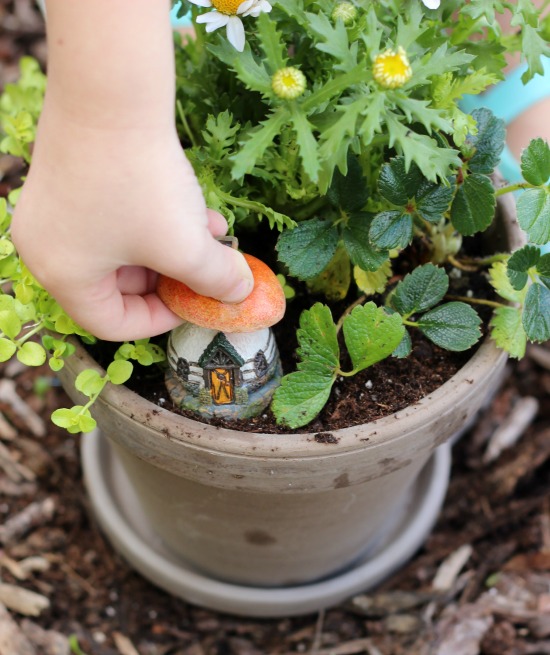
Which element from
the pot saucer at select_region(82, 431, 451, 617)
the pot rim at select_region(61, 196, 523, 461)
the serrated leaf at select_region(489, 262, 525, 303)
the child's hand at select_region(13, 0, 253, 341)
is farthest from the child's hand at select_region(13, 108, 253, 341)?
the pot saucer at select_region(82, 431, 451, 617)

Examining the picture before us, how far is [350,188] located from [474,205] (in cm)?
15

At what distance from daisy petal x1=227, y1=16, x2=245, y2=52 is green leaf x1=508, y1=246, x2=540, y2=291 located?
0.40 meters

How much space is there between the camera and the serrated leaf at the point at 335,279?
1.06 m

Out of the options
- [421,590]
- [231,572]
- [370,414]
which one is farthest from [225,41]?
[421,590]

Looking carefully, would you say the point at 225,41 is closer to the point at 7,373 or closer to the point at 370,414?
the point at 370,414

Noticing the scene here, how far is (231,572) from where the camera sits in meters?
1.36

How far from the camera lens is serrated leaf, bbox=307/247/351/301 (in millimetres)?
1058

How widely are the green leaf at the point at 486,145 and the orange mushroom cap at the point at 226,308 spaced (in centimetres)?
31

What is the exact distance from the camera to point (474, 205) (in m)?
0.96

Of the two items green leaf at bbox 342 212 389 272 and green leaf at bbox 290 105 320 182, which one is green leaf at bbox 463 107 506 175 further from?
green leaf at bbox 290 105 320 182

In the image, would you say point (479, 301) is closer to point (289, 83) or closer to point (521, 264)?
point (521, 264)

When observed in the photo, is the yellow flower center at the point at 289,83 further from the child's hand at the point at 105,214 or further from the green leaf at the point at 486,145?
the green leaf at the point at 486,145

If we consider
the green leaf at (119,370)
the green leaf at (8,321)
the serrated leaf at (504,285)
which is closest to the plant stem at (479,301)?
the serrated leaf at (504,285)

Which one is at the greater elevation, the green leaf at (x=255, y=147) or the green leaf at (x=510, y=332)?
the green leaf at (x=255, y=147)
